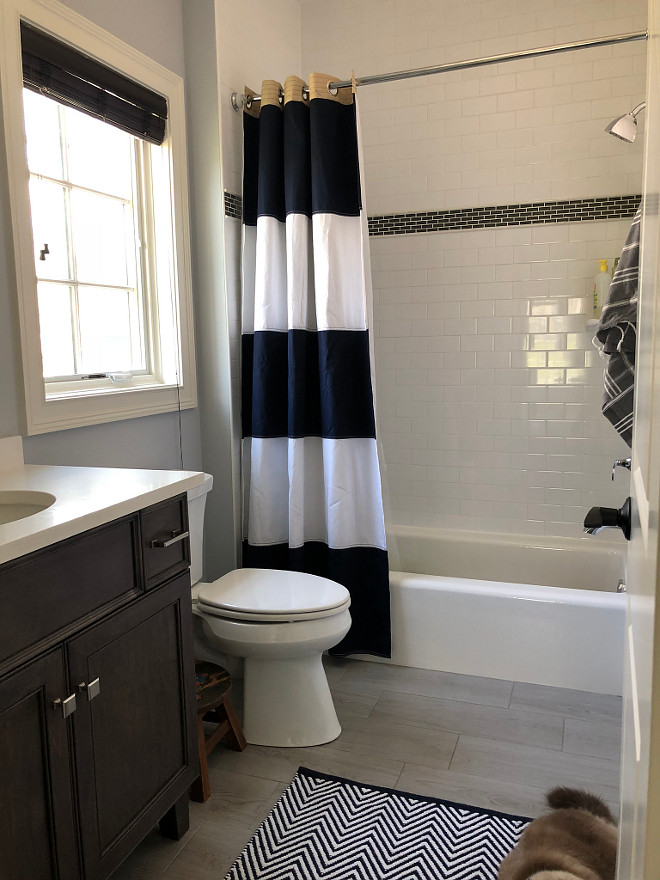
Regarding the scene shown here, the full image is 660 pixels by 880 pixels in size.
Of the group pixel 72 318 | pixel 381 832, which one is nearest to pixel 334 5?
pixel 72 318

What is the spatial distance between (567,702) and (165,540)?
156 cm

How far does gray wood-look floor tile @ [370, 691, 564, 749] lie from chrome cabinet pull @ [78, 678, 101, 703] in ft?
3.89

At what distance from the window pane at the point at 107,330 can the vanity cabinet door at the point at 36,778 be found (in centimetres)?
122

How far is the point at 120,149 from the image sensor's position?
2404 mm

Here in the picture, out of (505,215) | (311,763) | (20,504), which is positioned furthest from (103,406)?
(505,215)

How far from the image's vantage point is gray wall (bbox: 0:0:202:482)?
183 cm

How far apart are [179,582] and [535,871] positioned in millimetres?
1006

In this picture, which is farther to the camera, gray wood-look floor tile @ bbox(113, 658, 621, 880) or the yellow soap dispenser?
the yellow soap dispenser

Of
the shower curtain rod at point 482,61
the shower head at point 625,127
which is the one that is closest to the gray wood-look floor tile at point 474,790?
the shower head at point 625,127

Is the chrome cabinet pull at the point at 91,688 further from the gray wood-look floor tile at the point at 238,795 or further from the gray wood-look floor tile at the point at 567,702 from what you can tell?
the gray wood-look floor tile at the point at 567,702

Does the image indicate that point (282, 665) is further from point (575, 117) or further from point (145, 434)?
point (575, 117)

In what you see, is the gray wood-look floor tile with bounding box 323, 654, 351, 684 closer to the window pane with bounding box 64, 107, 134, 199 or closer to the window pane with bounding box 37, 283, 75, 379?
the window pane with bounding box 37, 283, 75, 379

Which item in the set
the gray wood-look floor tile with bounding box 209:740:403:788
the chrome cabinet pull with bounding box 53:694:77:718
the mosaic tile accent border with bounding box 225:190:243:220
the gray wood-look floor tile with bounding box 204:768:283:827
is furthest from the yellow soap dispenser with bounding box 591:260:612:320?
the chrome cabinet pull with bounding box 53:694:77:718

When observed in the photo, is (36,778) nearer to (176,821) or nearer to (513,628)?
(176,821)
